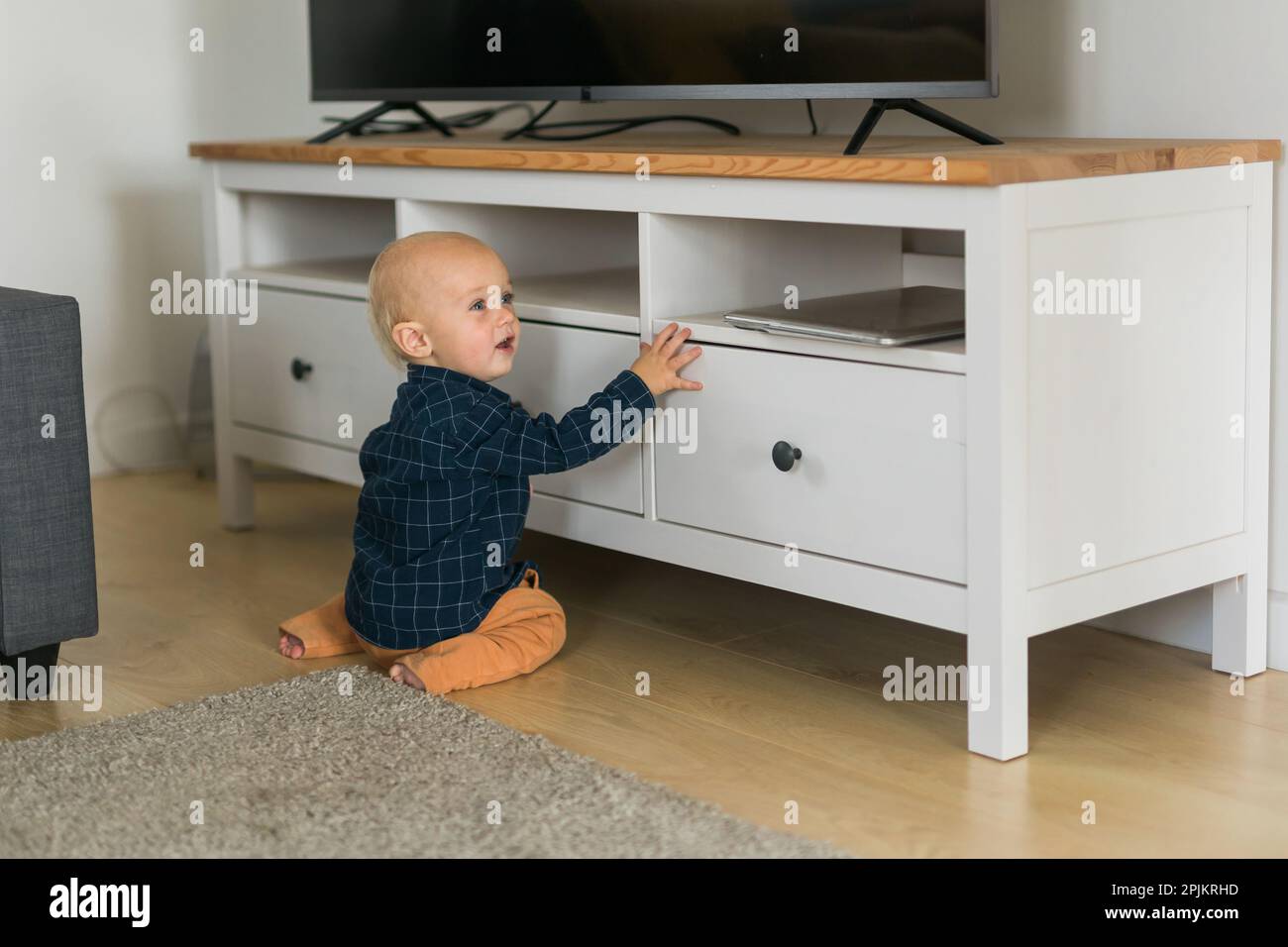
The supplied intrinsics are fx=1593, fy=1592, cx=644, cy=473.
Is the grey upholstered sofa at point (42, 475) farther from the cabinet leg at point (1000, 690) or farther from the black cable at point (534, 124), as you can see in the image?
the cabinet leg at point (1000, 690)

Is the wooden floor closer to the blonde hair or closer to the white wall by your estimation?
the blonde hair

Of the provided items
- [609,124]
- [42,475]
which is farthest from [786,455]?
[609,124]

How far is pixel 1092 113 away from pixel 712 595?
2.40ft

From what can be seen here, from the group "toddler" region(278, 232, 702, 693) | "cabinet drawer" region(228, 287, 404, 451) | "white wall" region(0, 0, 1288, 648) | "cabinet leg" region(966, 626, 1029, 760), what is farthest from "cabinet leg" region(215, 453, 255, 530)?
"cabinet leg" region(966, 626, 1029, 760)

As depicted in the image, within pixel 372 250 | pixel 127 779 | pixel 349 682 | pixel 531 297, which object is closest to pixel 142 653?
pixel 349 682

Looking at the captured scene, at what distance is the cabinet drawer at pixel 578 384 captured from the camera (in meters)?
1.75

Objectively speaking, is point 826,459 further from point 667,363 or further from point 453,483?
point 453,483

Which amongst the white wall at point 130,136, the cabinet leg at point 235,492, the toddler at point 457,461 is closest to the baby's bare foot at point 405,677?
the toddler at point 457,461

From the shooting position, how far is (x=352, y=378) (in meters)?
2.13

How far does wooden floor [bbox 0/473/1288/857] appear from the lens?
1.31 m

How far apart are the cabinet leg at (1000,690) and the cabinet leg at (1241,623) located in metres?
0.34

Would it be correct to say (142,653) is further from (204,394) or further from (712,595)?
(204,394)

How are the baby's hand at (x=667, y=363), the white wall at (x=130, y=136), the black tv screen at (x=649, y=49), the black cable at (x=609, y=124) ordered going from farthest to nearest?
the white wall at (x=130, y=136), the black cable at (x=609, y=124), the baby's hand at (x=667, y=363), the black tv screen at (x=649, y=49)

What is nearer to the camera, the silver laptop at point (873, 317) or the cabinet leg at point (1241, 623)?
the silver laptop at point (873, 317)
